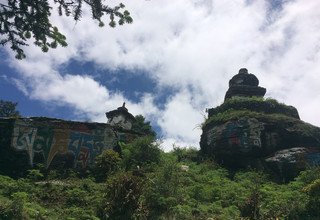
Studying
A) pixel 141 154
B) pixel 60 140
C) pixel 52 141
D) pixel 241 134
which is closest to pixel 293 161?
pixel 241 134

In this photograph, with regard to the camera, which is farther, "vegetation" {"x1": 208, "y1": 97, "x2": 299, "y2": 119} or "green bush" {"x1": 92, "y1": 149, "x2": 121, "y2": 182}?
"vegetation" {"x1": 208, "y1": 97, "x2": 299, "y2": 119}

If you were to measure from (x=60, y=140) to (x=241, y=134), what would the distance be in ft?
41.7

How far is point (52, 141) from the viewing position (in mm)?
24875

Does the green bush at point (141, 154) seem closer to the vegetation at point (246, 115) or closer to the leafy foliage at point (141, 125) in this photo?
the vegetation at point (246, 115)

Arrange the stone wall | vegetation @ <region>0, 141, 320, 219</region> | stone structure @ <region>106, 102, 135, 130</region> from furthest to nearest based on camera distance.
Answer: stone structure @ <region>106, 102, 135, 130</region>
the stone wall
vegetation @ <region>0, 141, 320, 219</region>

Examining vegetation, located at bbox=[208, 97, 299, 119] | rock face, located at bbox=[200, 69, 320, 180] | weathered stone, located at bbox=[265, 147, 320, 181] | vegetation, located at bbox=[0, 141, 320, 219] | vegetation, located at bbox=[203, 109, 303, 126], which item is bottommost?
vegetation, located at bbox=[0, 141, 320, 219]

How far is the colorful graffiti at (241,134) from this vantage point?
26.7 metres

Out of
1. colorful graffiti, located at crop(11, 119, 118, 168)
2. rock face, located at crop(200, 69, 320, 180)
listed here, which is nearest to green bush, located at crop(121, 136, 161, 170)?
colorful graffiti, located at crop(11, 119, 118, 168)

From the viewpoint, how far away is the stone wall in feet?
78.9

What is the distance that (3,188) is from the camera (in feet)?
51.6

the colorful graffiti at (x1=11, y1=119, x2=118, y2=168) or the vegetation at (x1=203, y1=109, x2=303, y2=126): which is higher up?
the vegetation at (x1=203, y1=109, x2=303, y2=126)

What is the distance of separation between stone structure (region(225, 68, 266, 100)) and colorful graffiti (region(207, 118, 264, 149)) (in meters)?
8.29

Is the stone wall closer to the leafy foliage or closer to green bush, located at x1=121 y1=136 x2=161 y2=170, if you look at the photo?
green bush, located at x1=121 y1=136 x2=161 y2=170

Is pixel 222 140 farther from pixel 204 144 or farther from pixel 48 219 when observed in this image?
pixel 48 219
